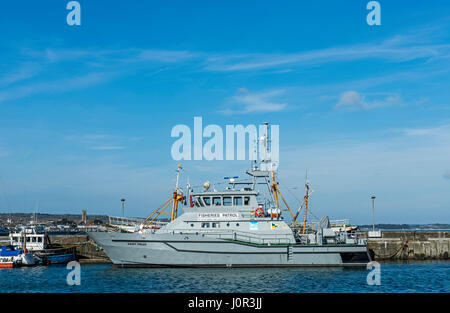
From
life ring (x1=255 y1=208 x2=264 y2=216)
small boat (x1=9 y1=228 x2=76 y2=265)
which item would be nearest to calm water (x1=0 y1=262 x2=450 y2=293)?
life ring (x1=255 y1=208 x2=264 y2=216)

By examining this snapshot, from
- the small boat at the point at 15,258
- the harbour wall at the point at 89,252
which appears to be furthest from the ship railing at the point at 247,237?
the small boat at the point at 15,258

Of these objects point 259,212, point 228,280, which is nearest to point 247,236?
point 259,212

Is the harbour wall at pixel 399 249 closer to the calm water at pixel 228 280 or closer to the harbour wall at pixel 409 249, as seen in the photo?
the harbour wall at pixel 409 249

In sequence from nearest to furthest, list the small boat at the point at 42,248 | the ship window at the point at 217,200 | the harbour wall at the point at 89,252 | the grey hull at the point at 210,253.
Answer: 1. the grey hull at the point at 210,253
2. the ship window at the point at 217,200
3. the small boat at the point at 42,248
4. the harbour wall at the point at 89,252

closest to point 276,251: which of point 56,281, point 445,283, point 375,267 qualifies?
point 375,267

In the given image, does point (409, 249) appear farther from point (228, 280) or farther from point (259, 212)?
point (228, 280)

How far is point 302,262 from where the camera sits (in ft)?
100

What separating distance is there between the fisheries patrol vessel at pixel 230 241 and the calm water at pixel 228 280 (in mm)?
1144

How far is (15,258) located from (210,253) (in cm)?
1645

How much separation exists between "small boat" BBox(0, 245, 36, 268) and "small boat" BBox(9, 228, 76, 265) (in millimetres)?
1336

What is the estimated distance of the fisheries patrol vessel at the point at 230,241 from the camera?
30.3 meters

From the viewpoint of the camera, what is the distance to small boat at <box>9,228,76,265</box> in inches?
1479

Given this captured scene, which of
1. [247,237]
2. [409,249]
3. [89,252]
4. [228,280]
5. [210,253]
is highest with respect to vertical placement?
[247,237]

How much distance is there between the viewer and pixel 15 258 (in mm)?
35156
